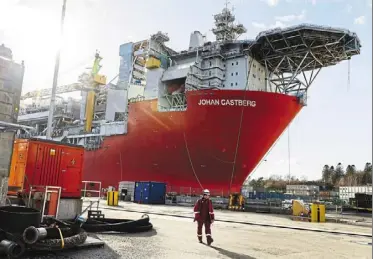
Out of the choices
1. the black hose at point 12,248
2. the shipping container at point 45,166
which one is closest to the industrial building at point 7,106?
the black hose at point 12,248

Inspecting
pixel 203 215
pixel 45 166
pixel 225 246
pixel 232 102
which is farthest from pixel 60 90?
pixel 225 246

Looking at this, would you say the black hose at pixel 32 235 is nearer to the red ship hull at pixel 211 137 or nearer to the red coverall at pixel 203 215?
the red coverall at pixel 203 215

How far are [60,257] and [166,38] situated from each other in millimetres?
30435

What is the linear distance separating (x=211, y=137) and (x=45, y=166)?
16.2 metres

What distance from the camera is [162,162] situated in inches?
1152

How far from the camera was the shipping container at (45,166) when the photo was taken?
11508 millimetres

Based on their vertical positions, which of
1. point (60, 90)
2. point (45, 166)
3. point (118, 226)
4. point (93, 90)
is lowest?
point (118, 226)

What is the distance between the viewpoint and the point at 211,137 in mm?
26641

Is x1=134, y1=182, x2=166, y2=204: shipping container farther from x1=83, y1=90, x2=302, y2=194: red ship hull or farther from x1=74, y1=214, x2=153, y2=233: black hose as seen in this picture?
x1=74, y1=214, x2=153, y2=233: black hose

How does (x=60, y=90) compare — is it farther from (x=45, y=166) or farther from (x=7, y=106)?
(x=7, y=106)

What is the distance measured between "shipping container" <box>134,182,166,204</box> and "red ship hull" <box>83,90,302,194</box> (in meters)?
1.45

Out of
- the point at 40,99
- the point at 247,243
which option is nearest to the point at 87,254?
the point at 247,243

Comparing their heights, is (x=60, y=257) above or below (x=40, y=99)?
below

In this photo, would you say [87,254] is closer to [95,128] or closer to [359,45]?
[359,45]
